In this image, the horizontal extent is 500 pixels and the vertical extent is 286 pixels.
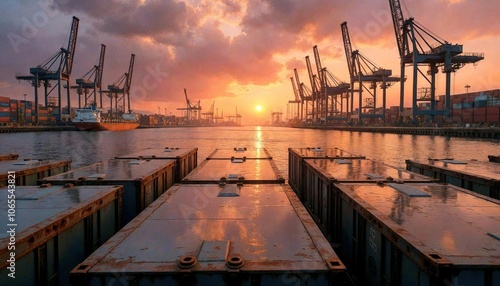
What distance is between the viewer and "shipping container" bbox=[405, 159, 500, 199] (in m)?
9.38

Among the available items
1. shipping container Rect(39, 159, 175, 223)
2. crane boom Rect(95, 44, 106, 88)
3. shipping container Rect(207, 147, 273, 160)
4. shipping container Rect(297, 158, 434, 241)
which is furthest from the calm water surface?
crane boom Rect(95, 44, 106, 88)

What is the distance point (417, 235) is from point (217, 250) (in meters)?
3.39

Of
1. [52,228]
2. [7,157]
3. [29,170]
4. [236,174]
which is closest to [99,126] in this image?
[7,157]

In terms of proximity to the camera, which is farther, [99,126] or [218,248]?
[99,126]

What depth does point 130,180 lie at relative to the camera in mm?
9430

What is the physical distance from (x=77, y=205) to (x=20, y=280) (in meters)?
2.00

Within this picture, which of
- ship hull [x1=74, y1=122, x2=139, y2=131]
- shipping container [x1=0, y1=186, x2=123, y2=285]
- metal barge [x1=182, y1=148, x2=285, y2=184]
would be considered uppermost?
ship hull [x1=74, y1=122, x2=139, y2=131]

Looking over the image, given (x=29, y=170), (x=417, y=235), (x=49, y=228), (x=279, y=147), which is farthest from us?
(x=279, y=147)

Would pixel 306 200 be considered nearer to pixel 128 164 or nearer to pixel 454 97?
Answer: pixel 128 164

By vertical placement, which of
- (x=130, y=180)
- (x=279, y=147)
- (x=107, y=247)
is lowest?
(x=279, y=147)

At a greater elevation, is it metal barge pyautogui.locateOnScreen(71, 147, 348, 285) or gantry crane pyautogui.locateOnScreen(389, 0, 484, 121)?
gantry crane pyautogui.locateOnScreen(389, 0, 484, 121)

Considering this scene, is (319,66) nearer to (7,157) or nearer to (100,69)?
(100,69)

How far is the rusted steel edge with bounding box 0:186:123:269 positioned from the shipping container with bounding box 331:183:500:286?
5.98 meters

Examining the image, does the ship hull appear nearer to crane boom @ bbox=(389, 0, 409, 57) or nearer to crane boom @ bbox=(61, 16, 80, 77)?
crane boom @ bbox=(61, 16, 80, 77)
